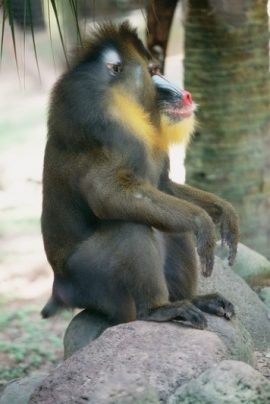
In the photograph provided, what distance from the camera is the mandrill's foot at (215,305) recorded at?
16.1ft

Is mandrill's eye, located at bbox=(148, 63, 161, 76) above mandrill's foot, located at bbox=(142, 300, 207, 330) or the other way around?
above

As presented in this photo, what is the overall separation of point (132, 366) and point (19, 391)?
53.2 inches

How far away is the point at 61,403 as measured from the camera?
12.8ft

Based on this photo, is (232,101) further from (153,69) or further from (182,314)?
(182,314)

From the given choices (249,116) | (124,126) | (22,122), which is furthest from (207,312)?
(22,122)

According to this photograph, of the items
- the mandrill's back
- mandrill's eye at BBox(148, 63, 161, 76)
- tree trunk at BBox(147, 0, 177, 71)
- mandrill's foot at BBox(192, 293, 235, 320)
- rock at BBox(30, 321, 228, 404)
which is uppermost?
mandrill's eye at BBox(148, 63, 161, 76)

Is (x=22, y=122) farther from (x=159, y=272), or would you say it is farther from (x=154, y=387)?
(x=154, y=387)

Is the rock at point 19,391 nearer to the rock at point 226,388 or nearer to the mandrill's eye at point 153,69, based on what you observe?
the rock at point 226,388

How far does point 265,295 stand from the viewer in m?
6.69

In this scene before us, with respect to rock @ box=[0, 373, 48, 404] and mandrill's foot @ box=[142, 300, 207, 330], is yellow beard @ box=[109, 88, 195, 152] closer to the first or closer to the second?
mandrill's foot @ box=[142, 300, 207, 330]

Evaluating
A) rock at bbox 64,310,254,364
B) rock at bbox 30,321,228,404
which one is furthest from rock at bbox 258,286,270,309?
rock at bbox 30,321,228,404

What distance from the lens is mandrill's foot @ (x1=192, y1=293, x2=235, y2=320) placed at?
4.90m

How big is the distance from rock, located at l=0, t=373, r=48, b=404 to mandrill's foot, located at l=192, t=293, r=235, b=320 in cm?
95

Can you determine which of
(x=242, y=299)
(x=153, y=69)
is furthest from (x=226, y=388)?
(x=242, y=299)
